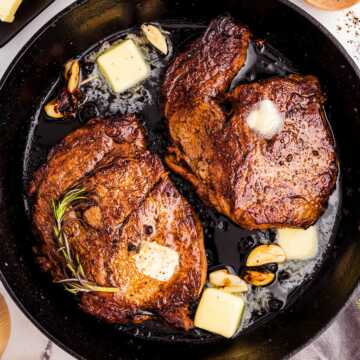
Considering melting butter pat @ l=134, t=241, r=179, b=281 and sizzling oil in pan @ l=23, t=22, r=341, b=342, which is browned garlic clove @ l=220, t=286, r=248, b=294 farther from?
melting butter pat @ l=134, t=241, r=179, b=281

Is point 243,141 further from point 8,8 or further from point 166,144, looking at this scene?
point 8,8

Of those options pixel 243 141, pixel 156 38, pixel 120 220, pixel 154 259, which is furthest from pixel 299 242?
pixel 156 38

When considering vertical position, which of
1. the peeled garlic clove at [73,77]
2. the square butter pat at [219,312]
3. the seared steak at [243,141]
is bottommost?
the square butter pat at [219,312]

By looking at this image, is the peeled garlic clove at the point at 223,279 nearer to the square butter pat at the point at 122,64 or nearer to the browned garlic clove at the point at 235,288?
the browned garlic clove at the point at 235,288

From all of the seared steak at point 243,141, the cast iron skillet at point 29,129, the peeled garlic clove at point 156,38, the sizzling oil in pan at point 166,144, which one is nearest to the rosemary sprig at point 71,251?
the cast iron skillet at point 29,129

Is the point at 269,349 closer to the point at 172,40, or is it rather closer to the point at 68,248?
the point at 68,248
